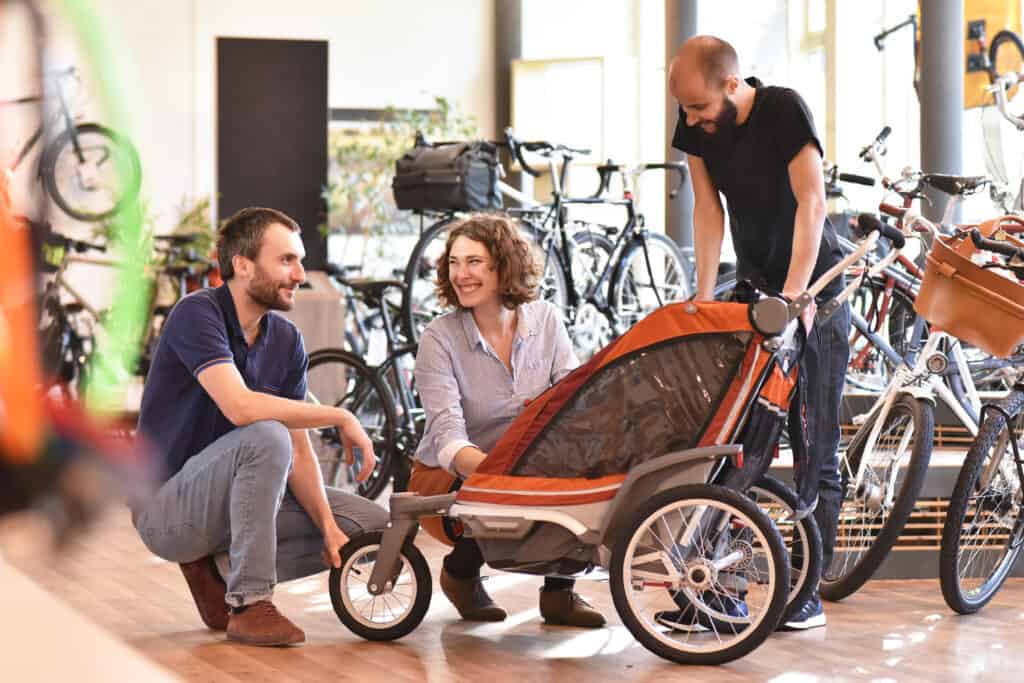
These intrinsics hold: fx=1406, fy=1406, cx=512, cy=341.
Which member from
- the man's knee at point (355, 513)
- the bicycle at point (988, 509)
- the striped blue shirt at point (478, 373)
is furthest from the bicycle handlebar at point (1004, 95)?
the man's knee at point (355, 513)

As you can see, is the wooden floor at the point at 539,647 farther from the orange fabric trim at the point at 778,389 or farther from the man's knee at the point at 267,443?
the orange fabric trim at the point at 778,389

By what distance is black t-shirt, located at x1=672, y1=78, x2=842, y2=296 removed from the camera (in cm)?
286

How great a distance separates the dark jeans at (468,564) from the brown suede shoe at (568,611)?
2cm

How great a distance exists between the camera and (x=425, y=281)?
5.80 meters

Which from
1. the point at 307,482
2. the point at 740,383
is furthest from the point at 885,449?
the point at 307,482

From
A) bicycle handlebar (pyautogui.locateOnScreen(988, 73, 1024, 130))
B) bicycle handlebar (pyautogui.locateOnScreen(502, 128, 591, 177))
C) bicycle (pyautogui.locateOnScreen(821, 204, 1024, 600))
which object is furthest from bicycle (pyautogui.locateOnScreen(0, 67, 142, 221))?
bicycle handlebar (pyautogui.locateOnScreen(502, 128, 591, 177))

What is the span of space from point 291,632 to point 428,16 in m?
8.99

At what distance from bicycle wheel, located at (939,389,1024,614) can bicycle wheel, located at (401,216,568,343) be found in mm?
2321

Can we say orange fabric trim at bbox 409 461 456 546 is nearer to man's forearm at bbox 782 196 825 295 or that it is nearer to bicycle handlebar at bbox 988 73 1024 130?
man's forearm at bbox 782 196 825 295

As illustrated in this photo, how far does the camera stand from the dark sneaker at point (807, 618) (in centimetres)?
304

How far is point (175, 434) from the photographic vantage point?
2.96 metres

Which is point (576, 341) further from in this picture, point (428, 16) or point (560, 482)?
point (428, 16)

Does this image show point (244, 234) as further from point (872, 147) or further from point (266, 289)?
point (872, 147)

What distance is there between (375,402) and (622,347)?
8.06ft
